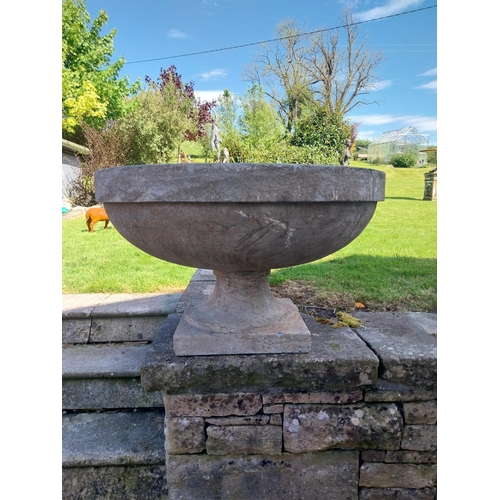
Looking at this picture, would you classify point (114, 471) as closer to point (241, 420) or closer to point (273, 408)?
point (241, 420)

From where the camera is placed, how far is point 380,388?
1.26 m

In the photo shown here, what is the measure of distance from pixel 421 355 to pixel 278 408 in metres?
0.55

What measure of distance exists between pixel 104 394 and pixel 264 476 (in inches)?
35.7

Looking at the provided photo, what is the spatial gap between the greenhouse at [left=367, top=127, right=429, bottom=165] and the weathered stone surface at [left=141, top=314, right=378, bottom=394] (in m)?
19.4

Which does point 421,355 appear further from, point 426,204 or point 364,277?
point 426,204

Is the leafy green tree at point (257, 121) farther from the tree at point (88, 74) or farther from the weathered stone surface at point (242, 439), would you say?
the weathered stone surface at point (242, 439)

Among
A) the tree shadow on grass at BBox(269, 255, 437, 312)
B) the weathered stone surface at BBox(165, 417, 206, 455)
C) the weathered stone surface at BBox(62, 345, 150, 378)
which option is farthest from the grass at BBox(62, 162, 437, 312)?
the weathered stone surface at BBox(165, 417, 206, 455)

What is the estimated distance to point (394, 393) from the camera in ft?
4.14

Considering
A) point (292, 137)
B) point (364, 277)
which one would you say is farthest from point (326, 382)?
point (292, 137)

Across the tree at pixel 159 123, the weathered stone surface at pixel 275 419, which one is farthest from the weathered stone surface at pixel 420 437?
the tree at pixel 159 123

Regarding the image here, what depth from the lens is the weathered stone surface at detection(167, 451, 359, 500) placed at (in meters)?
1.27

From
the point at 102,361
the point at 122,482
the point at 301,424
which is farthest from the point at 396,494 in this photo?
the point at 102,361

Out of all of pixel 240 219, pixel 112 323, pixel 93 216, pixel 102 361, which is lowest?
pixel 102 361

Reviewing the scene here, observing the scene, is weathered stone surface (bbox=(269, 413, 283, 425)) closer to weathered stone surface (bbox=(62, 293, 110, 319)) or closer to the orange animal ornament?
weathered stone surface (bbox=(62, 293, 110, 319))
